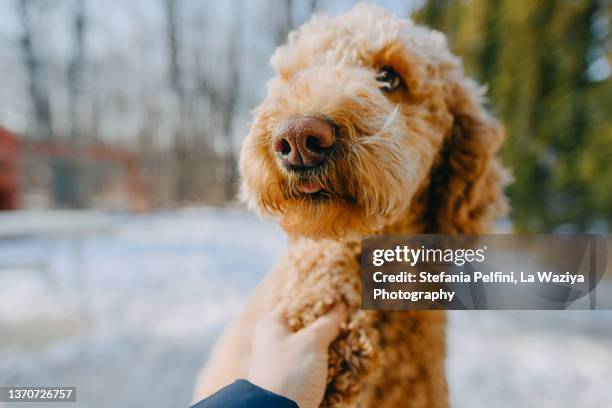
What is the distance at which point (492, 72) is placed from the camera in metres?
1.92

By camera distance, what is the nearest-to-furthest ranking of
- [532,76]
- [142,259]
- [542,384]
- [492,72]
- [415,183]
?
[415,183], [542,384], [532,76], [492,72], [142,259]

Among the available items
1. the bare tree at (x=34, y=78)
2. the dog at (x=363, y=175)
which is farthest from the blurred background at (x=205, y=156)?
the dog at (x=363, y=175)

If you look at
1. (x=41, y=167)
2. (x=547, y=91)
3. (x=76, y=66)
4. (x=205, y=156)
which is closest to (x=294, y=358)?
(x=76, y=66)

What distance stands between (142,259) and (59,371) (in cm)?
132

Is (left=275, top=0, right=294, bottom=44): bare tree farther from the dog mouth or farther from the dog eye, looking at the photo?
the dog mouth

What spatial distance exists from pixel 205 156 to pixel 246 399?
6.91ft

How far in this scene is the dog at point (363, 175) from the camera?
503mm

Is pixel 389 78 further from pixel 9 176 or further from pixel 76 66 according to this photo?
pixel 9 176

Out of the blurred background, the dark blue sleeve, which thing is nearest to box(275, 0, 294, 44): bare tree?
the blurred background

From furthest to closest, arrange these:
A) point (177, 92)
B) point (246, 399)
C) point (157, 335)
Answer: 1. point (177, 92)
2. point (157, 335)
3. point (246, 399)

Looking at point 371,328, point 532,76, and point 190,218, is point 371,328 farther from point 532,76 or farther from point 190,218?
point 190,218

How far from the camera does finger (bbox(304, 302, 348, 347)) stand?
0.53 metres

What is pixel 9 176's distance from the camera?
4.86ft

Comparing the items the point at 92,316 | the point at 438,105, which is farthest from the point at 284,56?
the point at 92,316
